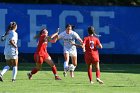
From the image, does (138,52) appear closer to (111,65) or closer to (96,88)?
(111,65)

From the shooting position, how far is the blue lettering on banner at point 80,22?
1289 inches

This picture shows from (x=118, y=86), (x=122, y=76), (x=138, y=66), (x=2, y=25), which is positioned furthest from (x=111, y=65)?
(x=118, y=86)

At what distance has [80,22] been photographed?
33219mm

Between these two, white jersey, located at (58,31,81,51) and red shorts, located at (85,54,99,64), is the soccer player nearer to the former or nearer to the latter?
red shorts, located at (85,54,99,64)

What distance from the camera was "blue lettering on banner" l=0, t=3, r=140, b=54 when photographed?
32.8 metres

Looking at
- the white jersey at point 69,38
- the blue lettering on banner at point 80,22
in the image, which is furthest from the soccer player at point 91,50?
the blue lettering on banner at point 80,22

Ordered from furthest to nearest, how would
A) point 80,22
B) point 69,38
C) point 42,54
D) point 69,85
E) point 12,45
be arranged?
1. point 80,22
2. point 69,38
3. point 42,54
4. point 12,45
5. point 69,85

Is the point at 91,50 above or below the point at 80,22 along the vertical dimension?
below

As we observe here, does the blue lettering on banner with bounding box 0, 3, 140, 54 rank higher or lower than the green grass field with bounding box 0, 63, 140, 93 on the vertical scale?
higher

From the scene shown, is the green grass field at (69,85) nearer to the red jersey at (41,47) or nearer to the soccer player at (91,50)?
the soccer player at (91,50)

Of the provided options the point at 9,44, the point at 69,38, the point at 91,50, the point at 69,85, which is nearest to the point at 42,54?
the point at 9,44

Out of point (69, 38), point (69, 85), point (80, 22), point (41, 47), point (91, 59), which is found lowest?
point (69, 85)

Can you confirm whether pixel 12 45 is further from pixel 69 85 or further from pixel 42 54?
pixel 69 85

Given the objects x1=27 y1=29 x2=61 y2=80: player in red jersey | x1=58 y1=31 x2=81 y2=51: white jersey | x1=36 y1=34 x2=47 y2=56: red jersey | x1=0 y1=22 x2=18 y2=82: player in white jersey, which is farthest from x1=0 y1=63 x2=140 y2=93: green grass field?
x1=58 y1=31 x2=81 y2=51: white jersey
